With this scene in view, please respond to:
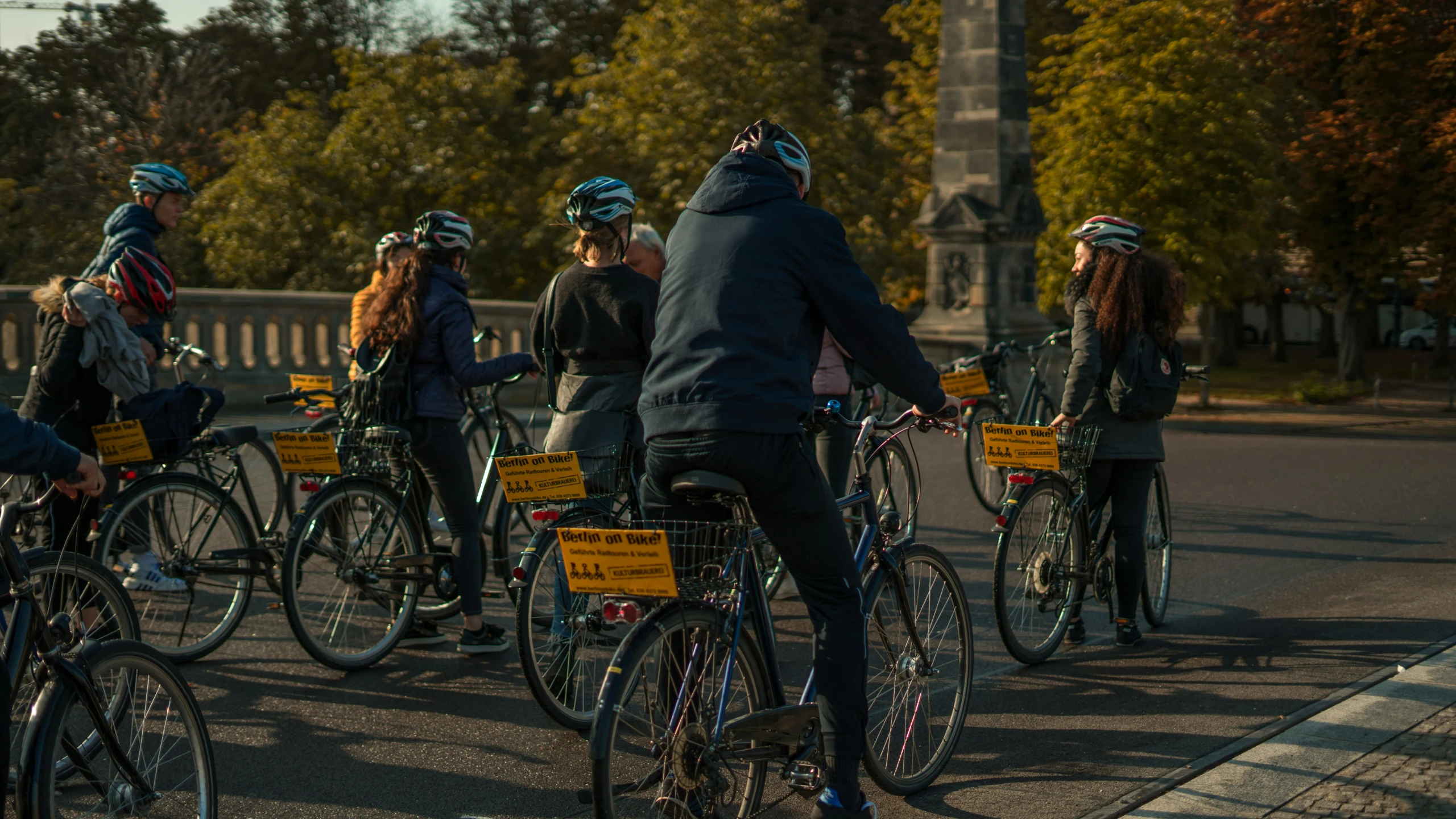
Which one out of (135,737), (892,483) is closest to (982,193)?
(892,483)

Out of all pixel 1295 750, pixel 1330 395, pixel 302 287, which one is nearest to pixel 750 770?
pixel 1295 750

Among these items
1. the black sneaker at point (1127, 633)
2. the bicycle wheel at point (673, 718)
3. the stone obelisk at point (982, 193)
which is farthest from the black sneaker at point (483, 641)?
the stone obelisk at point (982, 193)

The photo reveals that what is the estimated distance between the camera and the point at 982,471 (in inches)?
432

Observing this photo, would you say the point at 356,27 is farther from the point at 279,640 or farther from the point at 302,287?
the point at 279,640

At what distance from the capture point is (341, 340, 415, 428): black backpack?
20.7 ft

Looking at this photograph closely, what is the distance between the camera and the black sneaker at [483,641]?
6637mm

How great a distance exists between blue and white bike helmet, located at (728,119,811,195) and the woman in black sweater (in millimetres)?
1840

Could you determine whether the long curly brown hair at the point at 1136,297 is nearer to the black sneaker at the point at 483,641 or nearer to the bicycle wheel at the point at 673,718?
the black sneaker at the point at 483,641

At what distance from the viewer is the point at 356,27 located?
43562 mm

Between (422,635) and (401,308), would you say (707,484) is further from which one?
(422,635)

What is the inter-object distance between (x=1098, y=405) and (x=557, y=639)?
2709 mm

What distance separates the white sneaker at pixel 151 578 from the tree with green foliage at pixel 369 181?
2354 cm

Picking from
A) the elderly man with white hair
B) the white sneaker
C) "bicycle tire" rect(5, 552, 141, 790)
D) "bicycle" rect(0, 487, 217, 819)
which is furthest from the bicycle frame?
the elderly man with white hair

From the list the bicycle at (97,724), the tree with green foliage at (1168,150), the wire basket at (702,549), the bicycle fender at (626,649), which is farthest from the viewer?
the tree with green foliage at (1168,150)
